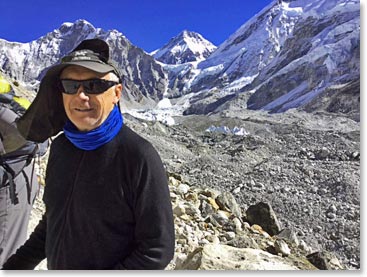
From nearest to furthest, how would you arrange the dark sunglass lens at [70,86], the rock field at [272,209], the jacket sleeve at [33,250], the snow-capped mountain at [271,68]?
the dark sunglass lens at [70,86]
the jacket sleeve at [33,250]
the rock field at [272,209]
the snow-capped mountain at [271,68]

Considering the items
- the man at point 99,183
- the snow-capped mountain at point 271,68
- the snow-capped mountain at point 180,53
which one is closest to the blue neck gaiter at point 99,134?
the man at point 99,183

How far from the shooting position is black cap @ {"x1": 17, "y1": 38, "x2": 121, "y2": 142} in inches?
36.0

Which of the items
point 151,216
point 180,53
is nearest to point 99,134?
point 151,216

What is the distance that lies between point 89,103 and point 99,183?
0.17m

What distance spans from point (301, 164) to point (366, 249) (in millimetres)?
5436

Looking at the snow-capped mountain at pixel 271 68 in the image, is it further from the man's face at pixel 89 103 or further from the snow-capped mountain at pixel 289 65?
the man's face at pixel 89 103

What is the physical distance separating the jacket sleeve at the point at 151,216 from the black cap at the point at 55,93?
0.23 meters

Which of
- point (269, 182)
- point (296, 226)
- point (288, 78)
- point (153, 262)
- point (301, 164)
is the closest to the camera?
point (153, 262)

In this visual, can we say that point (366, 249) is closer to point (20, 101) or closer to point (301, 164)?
point (20, 101)

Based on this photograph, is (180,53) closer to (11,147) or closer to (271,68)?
(271,68)

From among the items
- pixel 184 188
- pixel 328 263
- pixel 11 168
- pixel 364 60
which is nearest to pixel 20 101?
pixel 11 168

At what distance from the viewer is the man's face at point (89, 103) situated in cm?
91

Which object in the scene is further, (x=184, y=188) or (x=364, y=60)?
(x=184, y=188)

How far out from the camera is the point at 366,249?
148cm
